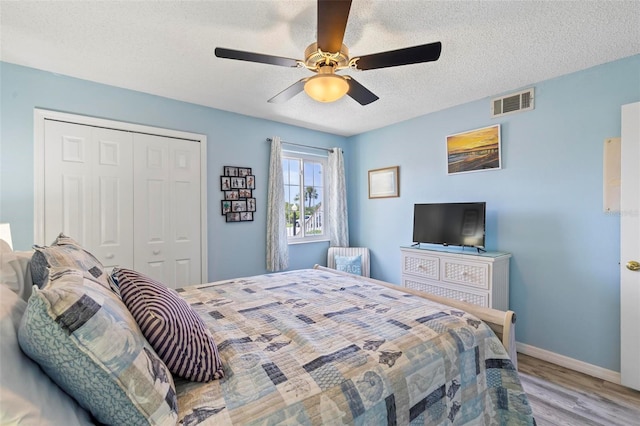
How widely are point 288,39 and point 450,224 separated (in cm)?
242

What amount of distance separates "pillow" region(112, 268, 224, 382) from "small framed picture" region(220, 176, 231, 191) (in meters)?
2.35

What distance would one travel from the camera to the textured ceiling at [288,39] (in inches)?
67.0

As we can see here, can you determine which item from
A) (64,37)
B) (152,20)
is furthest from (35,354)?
(64,37)

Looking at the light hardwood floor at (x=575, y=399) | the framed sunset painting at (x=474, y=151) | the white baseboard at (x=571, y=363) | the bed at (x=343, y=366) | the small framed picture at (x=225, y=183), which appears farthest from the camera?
the small framed picture at (x=225, y=183)

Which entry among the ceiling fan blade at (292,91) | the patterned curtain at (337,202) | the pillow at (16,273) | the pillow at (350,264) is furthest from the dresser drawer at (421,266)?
the pillow at (16,273)

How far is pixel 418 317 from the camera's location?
1480mm

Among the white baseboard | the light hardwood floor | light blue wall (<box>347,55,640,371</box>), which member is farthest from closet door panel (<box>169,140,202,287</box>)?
the white baseboard

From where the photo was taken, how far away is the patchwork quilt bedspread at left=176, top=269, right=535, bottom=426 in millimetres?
904

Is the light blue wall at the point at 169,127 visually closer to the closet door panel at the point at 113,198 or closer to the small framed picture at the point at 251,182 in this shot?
the small framed picture at the point at 251,182

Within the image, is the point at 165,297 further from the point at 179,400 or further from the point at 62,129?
the point at 62,129

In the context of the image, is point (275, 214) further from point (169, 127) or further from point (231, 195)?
point (169, 127)

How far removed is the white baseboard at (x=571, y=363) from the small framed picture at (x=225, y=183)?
3.51 m

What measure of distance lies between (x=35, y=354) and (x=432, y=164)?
12.1 feet

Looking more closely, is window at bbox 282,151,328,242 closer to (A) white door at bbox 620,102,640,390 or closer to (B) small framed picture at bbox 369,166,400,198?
(B) small framed picture at bbox 369,166,400,198
